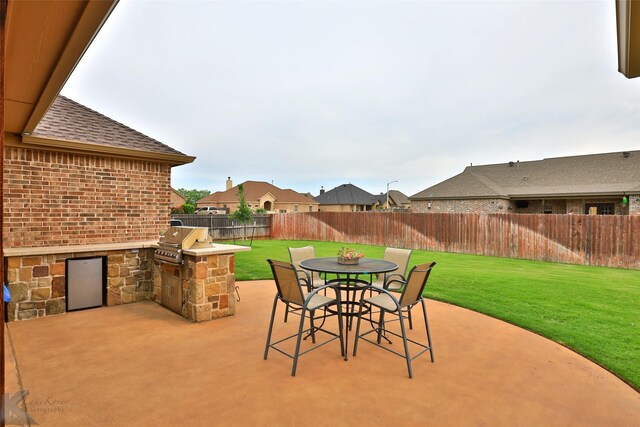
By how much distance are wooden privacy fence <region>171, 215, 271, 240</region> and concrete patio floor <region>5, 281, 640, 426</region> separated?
1278 cm

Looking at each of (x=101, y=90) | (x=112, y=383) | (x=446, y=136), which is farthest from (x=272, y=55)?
(x=446, y=136)

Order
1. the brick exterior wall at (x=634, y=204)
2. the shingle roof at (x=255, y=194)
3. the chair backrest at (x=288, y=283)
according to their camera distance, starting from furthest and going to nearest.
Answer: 1. the shingle roof at (x=255, y=194)
2. the brick exterior wall at (x=634, y=204)
3. the chair backrest at (x=288, y=283)

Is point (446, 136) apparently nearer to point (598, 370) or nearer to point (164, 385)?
point (598, 370)

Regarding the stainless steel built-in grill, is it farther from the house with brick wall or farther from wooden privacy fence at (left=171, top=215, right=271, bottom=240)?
wooden privacy fence at (left=171, top=215, right=271, bottom=240)

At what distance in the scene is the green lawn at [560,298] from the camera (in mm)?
3867

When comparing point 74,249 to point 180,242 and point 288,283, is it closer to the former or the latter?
point 180,242

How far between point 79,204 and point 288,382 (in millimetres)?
4837

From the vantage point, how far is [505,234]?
12.2m

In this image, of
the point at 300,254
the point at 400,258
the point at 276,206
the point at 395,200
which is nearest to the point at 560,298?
the point at 400,258

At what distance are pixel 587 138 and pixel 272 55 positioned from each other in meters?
18.5

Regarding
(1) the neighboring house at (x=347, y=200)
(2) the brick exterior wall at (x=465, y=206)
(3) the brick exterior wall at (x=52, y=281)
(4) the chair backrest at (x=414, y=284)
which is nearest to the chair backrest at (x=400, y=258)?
(4) the chair backrest at (x=414, y=284)

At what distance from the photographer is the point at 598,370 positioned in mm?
3295

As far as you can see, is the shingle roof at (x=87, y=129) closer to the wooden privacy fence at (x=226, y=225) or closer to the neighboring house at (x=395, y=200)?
the wooden privacy fence at (x=226, y=225)

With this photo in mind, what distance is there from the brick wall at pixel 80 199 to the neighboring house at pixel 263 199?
27.3m
